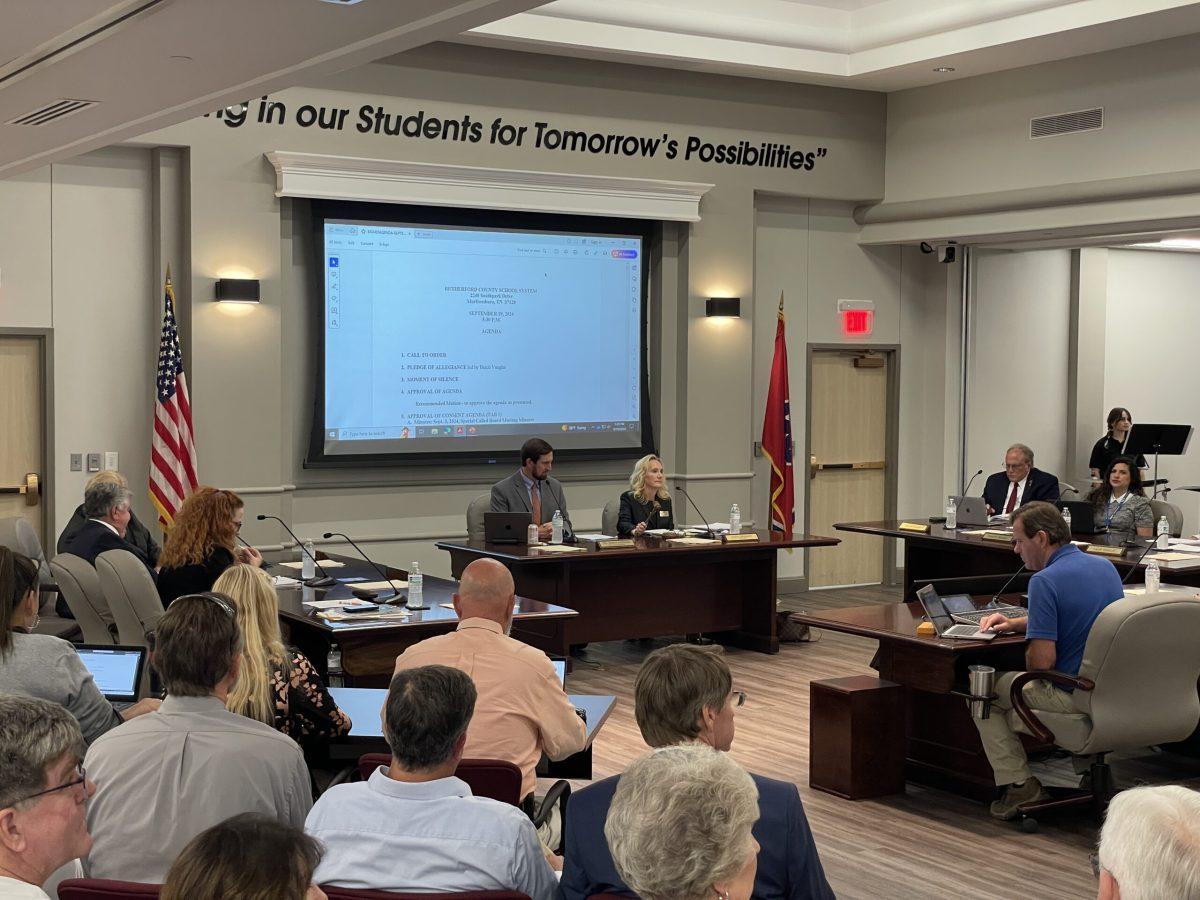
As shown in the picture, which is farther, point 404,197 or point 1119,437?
point 1119,437

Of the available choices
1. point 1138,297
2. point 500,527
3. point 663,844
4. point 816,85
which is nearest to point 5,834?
point 663,844

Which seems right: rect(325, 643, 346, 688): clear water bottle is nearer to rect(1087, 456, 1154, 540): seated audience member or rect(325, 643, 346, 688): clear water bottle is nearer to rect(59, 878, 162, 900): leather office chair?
rect(59, 878, 162, 900): leather office chair

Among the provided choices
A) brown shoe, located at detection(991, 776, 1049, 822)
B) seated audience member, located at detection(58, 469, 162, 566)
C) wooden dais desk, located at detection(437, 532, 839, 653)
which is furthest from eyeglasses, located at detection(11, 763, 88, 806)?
wooden dais desk, located at detection(437, 532, 839, 653)

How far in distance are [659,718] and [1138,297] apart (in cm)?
1173

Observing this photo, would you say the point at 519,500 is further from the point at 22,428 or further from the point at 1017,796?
the point at 1017,796

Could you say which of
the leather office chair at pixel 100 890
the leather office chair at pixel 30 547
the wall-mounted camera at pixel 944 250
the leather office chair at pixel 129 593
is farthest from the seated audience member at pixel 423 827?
the wall-mounted camera at pixel 944 250

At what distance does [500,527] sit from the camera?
26.7 feet

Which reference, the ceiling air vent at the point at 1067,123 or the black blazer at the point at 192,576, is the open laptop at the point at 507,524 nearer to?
the black blazer at the point at 192,576

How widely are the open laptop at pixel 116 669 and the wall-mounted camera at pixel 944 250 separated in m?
8.68

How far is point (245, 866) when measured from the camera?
5.36 ft

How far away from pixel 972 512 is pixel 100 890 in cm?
767

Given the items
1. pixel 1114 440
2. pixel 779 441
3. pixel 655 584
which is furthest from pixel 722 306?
pixel 1114 440

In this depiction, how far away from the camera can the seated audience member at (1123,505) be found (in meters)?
8.54

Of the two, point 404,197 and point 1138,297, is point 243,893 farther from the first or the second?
point 1138,297
